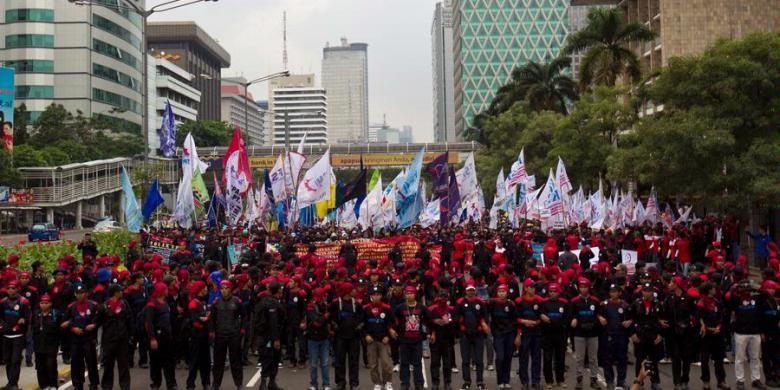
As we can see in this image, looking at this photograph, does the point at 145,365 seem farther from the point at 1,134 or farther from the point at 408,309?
the point at 1,134

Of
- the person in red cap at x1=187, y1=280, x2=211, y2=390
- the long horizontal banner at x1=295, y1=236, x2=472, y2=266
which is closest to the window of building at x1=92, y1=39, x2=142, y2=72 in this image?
the long horizontal banner at x1=295, y1=236, x2=472, y2=266

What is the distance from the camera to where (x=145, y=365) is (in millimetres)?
14812

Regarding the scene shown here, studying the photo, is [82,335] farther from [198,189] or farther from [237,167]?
[198,189]

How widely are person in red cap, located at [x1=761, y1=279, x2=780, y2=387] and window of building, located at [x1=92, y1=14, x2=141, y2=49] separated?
83499mm

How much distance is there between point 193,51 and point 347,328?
14509 centimetres

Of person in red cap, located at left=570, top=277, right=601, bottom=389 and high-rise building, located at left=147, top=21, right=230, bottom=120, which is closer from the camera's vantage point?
person in red cap, located at left=570, top=277, right=601, bottom=389

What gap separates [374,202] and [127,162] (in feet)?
147

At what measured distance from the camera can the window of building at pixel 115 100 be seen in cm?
8925

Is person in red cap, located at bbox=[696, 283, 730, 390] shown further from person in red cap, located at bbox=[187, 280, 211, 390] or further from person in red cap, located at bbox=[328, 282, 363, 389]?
person in red cap, located at bbox=[187, 280, 211, 390]

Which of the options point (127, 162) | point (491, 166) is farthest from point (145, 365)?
point (127, 162)

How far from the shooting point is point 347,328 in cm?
1257

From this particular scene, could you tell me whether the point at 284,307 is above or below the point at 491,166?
below

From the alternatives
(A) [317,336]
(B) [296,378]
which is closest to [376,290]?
(A) [317,336]

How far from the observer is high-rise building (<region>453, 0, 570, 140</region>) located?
16238cm
